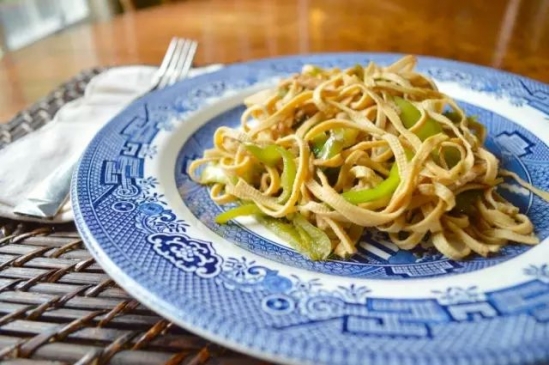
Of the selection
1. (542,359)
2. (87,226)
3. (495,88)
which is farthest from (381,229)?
(495,88)

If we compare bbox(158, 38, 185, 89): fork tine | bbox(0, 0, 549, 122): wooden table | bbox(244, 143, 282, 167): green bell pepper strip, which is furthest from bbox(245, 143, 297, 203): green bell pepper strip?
bbox(0, 0, 549, 122): wooden table

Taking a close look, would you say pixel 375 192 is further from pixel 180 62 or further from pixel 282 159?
pixel 180 62

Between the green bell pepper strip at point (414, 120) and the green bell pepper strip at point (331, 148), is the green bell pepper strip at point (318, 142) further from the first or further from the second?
the green bell pepper strip at point (414, 120)

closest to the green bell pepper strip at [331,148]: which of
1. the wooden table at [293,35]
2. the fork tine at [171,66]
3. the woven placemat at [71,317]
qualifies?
the woven placemat at [71,317]

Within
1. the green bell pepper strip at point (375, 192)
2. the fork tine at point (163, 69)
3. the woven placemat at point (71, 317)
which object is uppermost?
the fork tine at point (163, 69)

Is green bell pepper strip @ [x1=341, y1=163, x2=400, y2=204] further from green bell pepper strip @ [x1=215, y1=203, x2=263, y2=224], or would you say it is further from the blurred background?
the blurred background
